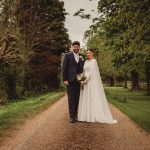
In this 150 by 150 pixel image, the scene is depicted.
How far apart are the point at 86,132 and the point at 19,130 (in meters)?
2.51

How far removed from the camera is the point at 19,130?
1384cm

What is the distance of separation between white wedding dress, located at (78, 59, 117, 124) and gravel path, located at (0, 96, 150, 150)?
0.38 m

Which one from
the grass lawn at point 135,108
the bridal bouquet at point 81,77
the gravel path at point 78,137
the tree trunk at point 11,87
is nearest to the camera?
the gravel path at point 78,137

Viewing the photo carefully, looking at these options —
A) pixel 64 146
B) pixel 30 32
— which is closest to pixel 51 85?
pixel 30 32

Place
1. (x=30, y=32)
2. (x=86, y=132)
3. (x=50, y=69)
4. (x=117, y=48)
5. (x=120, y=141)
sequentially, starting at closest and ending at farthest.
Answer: (x=120, y=141) < (x=86, y=132) < (x=117, y=48) < (x=30, y=32) < (x=50, y=69)

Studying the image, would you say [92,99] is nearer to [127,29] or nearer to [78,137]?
[78,137]

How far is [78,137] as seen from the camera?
38.0 ft

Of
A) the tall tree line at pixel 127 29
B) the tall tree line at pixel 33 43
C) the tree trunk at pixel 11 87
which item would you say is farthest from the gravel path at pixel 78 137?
the tree trunk at pixel 11 87

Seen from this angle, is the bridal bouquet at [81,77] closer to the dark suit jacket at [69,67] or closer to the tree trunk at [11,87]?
the dark suit jacket at [69,67]

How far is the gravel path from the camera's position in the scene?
10.5 m

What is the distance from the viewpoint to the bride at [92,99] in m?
14.4

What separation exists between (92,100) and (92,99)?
0.11 feet

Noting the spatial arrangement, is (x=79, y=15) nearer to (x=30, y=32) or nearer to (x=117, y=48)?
(x=117, y=48)

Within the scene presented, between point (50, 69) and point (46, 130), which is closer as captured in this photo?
point (46, 130)
